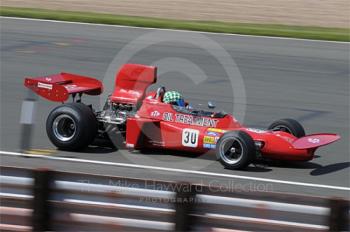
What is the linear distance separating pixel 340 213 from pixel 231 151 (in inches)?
169

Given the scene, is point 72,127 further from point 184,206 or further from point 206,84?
point 206,84

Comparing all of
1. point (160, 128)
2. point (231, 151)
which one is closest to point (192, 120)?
point (160, 128)

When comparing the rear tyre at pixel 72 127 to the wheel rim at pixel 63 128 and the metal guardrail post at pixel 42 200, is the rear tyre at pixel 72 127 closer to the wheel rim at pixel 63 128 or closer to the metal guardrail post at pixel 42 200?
the wheel rim at pixel 63 128

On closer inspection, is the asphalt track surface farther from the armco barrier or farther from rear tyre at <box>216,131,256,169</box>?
the armco barrier

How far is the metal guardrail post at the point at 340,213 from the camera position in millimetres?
6676

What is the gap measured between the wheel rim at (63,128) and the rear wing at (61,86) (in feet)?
0.97

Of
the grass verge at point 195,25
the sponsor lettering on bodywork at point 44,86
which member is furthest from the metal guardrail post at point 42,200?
the grass verge at point 195,25

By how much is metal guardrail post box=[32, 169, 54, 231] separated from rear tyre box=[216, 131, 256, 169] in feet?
12.8

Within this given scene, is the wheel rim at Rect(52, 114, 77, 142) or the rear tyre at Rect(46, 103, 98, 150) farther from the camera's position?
the wheel rim at Rect(52, 114, 77, 142)

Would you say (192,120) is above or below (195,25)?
below

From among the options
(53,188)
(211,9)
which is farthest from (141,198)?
(211,9)

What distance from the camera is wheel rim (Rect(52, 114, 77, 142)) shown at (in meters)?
11.7

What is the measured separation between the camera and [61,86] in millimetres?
11875

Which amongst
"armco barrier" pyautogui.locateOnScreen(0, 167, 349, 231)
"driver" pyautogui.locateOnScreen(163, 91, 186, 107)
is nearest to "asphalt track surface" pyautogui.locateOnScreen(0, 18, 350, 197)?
"driver" pyautogui.locateOnScreen(163, 91, 186, 107)
